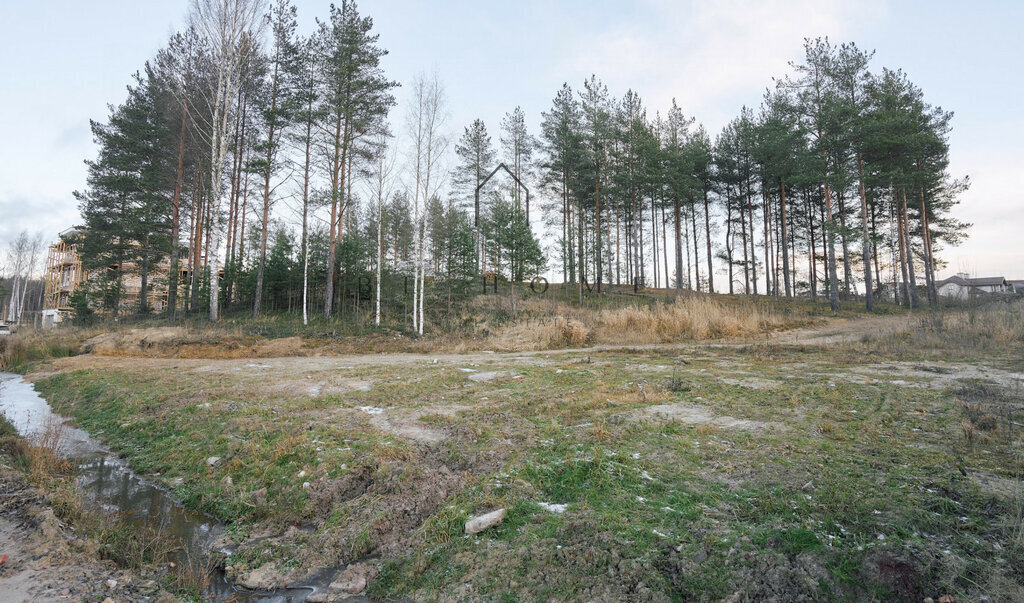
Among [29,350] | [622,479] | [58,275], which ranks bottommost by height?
[622,479]

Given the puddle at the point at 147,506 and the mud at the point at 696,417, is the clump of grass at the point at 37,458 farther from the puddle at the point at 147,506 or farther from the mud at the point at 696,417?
the mud at the point at 696,417

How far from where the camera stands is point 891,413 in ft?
14.0

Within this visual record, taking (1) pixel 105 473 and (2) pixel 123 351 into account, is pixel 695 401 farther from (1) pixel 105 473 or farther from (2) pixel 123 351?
(2) pixel 123 351

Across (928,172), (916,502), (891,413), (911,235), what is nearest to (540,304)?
(891,413)

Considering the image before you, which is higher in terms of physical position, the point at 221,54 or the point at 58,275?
the point at 221,54

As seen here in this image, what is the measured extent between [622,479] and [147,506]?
13.2 ft

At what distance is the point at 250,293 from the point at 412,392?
19.8m

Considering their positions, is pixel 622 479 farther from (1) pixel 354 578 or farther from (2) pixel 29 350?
(2) pixel 29 350

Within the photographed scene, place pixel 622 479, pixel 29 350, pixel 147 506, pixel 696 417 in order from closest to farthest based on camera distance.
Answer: pixel 622 479 < pixel 147 506 < pixel 696 417 < pixel 29 350

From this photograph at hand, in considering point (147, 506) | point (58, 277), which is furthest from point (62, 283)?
point (147, 506)

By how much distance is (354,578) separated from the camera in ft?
7.80

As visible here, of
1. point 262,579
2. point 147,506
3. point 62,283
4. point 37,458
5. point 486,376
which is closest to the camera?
point 262,579

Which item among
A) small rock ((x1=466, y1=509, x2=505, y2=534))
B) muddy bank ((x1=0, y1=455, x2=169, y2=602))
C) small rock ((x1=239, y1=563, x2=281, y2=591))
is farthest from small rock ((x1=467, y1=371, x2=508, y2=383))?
muddy bank ((x1=0, y1=455, x2=169, y2=602))

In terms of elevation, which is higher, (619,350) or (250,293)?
(250,293)
